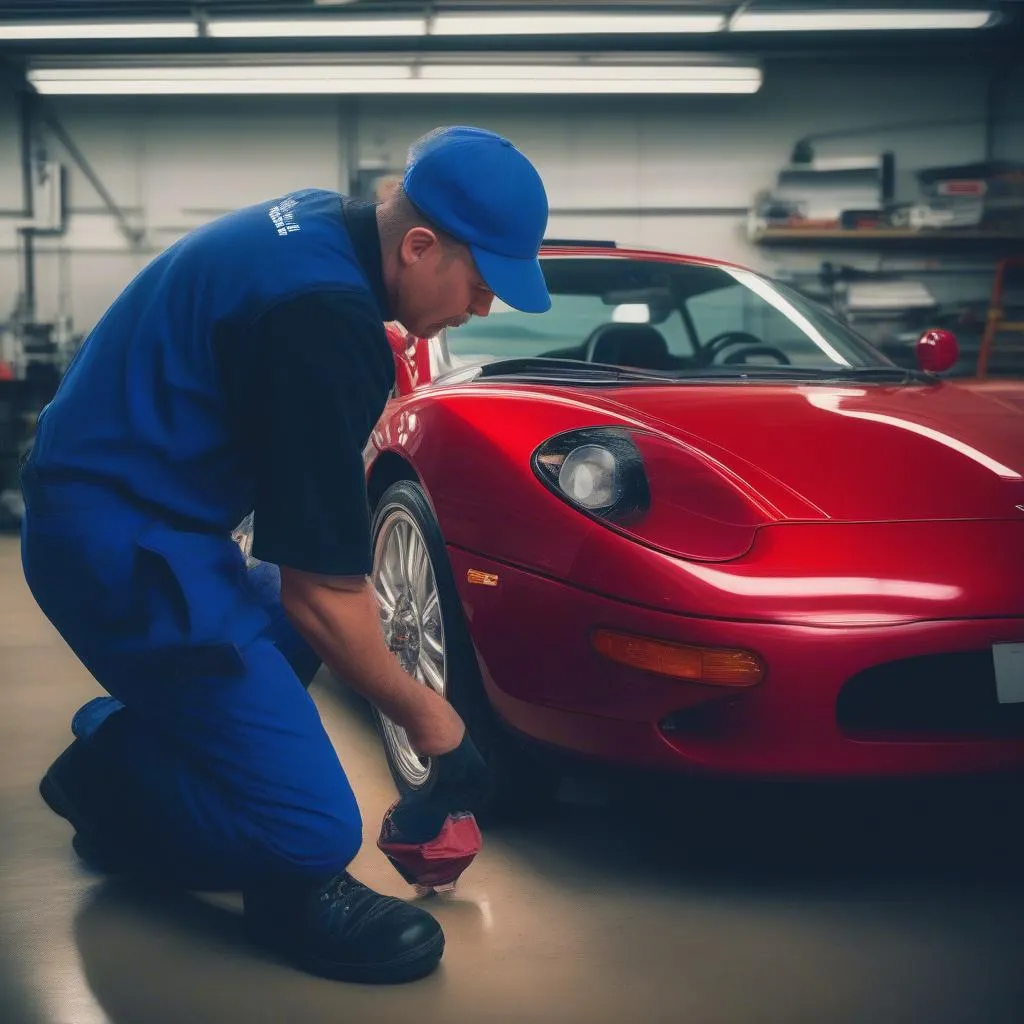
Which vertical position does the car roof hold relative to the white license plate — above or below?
above

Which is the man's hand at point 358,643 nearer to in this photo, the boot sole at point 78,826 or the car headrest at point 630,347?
the boot sole at point 78,826

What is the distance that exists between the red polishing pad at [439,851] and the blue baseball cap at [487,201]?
2.55ft

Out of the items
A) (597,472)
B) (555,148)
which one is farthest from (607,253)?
(555,148)

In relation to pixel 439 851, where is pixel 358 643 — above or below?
above

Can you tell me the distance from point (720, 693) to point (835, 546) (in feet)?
0.93

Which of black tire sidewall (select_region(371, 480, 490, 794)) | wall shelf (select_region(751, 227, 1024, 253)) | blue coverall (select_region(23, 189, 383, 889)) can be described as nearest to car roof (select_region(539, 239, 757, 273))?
black tire sidewall (select_region(371, 480, 490, 794))

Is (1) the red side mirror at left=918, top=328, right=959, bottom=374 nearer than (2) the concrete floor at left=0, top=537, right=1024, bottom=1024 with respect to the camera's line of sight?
No

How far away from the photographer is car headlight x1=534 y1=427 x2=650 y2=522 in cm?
211

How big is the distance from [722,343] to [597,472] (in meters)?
1.41

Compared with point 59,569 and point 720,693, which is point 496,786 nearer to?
point 720,693

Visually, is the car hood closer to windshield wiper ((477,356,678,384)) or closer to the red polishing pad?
windshield wiper ((477,356,678,384))

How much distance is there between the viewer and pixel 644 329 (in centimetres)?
314

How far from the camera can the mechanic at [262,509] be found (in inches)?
64.8

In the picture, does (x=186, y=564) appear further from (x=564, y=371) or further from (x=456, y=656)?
(x=564, y=371)
